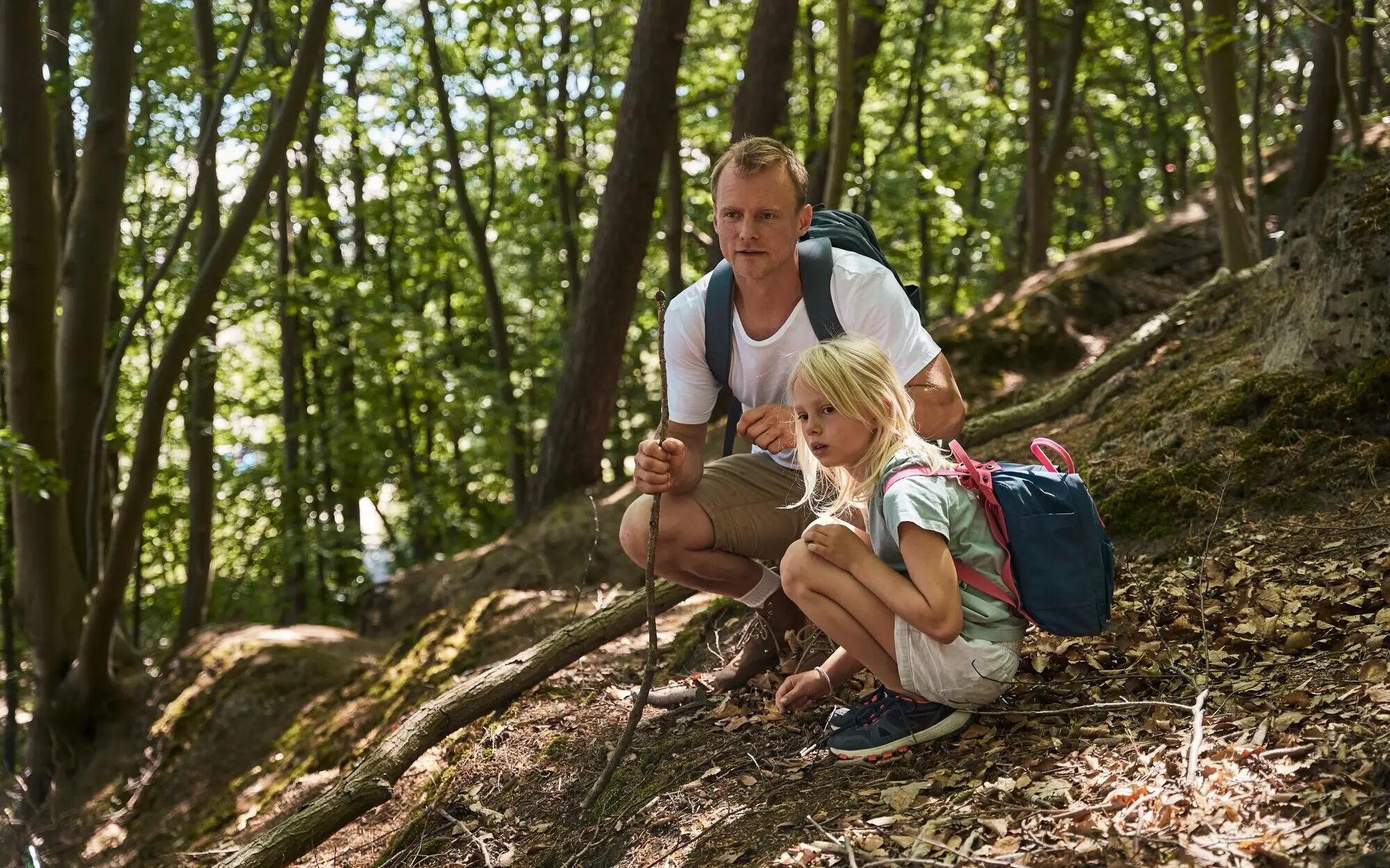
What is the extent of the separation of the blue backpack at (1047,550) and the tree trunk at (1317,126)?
23.7 feet

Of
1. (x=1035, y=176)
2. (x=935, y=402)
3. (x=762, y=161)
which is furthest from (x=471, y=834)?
(x=1035, y=176)

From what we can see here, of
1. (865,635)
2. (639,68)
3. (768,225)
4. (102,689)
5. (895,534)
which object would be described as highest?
(639,68)

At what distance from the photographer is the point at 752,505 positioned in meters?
3.93

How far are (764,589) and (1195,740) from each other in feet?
5.73

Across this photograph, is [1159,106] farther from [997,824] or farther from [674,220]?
[997,824]

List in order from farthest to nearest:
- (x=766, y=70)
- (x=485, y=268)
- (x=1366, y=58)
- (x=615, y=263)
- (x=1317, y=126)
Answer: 1. (x=485, y=268)
2. (x=1366, y=58)
3. (x=1317, y=126)
4. (x=615, y=263)
5. (x=766, y=70)

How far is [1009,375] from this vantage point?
8.97 meters

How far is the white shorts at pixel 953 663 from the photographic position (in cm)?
297

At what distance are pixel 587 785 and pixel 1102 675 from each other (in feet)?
5.93

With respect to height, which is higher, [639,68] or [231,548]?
[639,68]

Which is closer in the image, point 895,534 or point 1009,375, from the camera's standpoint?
point 895,534

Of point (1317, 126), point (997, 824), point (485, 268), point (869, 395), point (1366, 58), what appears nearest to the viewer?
point (997, 824)

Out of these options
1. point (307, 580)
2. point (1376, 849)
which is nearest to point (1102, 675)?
point (1376, 849)

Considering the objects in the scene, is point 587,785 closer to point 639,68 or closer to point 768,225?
point 768,225
